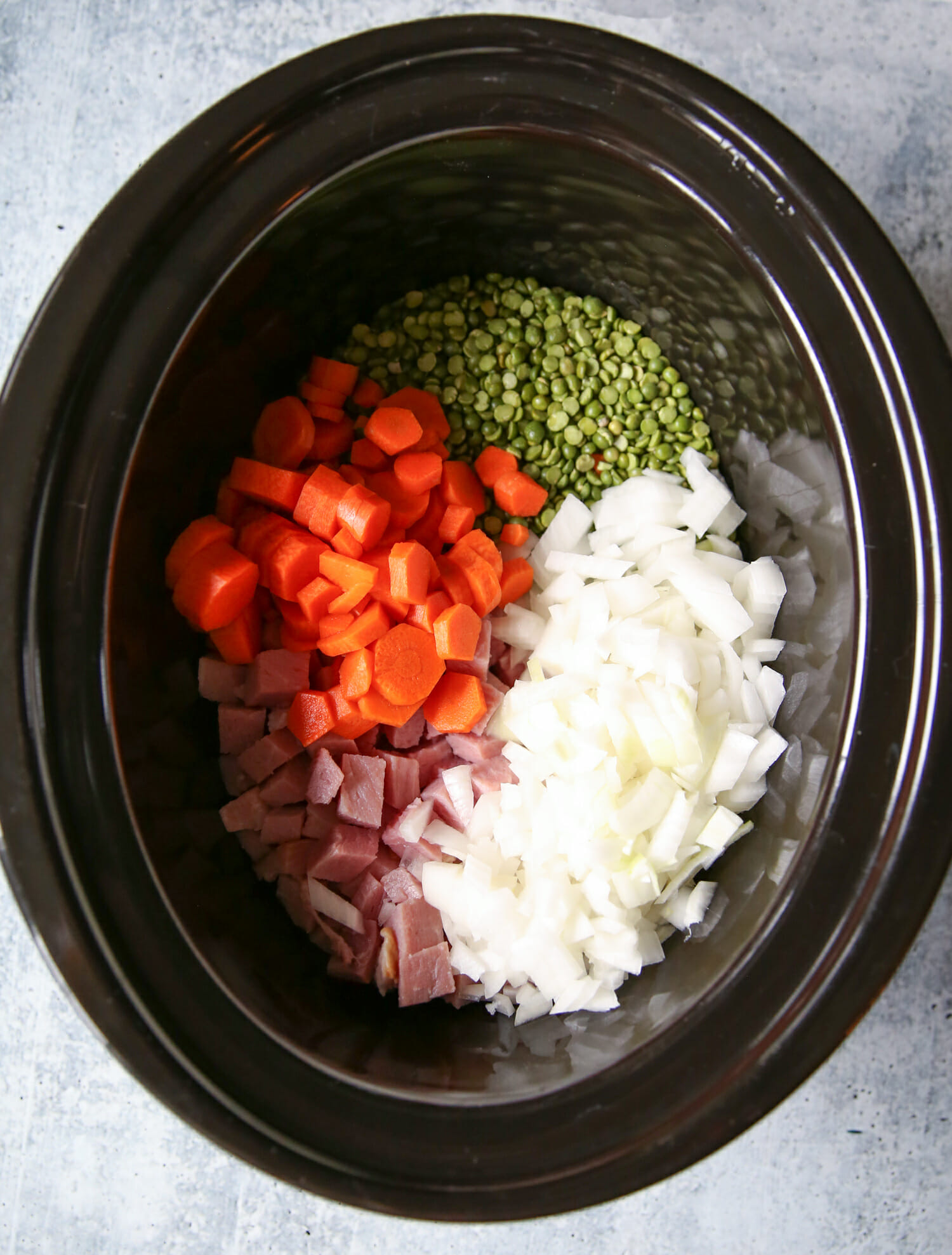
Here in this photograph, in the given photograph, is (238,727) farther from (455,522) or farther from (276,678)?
(455,522)

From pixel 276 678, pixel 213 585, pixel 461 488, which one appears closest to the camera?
pixel 213 585

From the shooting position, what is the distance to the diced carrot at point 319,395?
5.41ft

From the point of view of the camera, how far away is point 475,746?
161cm

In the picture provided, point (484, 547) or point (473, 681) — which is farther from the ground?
point (484, 547)

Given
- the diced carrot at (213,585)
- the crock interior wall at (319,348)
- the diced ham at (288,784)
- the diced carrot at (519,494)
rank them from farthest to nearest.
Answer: the diced carrot at (519,494), the diced ham at (288,784), the diced carrot at (213,585), the crock interior wall at (319,348)

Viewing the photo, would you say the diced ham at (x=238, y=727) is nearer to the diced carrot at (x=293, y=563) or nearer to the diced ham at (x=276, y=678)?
the diced ham at (x=276, y=678)

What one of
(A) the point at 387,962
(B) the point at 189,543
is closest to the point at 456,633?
(B) the point at 189,543

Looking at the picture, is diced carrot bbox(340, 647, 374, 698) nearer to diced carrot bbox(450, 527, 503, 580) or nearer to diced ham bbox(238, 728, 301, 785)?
diced ham bbox(238, 728, 301, 785)

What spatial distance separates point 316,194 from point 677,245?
22.7 inches

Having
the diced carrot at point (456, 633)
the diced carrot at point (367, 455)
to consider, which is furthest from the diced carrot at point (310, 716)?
the diced carrot at point (367, 455)

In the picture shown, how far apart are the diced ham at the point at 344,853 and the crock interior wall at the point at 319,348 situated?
4.9 inches

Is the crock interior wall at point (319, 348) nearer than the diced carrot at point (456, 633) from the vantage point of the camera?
Yes

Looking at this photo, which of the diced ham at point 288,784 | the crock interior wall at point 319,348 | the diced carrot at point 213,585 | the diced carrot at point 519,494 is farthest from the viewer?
the diced carrot at point 519,494

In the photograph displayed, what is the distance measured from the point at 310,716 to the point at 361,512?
14.8 inches
